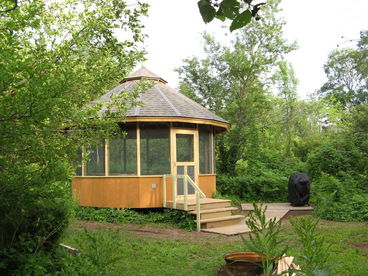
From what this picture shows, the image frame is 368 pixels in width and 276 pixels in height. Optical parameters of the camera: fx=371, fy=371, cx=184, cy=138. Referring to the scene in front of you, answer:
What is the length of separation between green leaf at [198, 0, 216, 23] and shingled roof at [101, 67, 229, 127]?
7518mm

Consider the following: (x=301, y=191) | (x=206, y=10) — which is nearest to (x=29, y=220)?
(x=206, y=10)

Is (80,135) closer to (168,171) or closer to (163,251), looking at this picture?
(163,251)

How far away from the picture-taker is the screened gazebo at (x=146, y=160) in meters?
10.2

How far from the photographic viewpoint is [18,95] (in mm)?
2779

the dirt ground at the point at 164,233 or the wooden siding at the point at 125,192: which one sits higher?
the wooden siding at the point at 125,192

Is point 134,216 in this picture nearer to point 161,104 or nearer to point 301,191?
point 161,104

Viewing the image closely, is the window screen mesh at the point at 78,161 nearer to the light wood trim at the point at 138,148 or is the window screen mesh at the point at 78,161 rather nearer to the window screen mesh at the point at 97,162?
the window screen mesh at the point at 97,162

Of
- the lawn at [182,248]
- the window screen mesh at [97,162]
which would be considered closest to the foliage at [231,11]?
the lawn at [182,248]

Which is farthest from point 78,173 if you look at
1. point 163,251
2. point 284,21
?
point 284,21

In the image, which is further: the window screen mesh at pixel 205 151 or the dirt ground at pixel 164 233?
the window screen mesh at pixel 205 151

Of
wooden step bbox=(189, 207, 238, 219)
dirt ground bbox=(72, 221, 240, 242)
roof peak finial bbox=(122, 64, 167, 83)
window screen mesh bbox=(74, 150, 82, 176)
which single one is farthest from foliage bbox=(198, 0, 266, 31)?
roof peak finial bbox=(122, 64, 167, 83)

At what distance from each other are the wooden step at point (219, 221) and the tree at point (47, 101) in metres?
4.27

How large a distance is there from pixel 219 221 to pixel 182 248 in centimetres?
266

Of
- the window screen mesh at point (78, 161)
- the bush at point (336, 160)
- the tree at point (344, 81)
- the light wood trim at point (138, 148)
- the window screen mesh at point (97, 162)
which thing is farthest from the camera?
the tree at point (344, 81)
